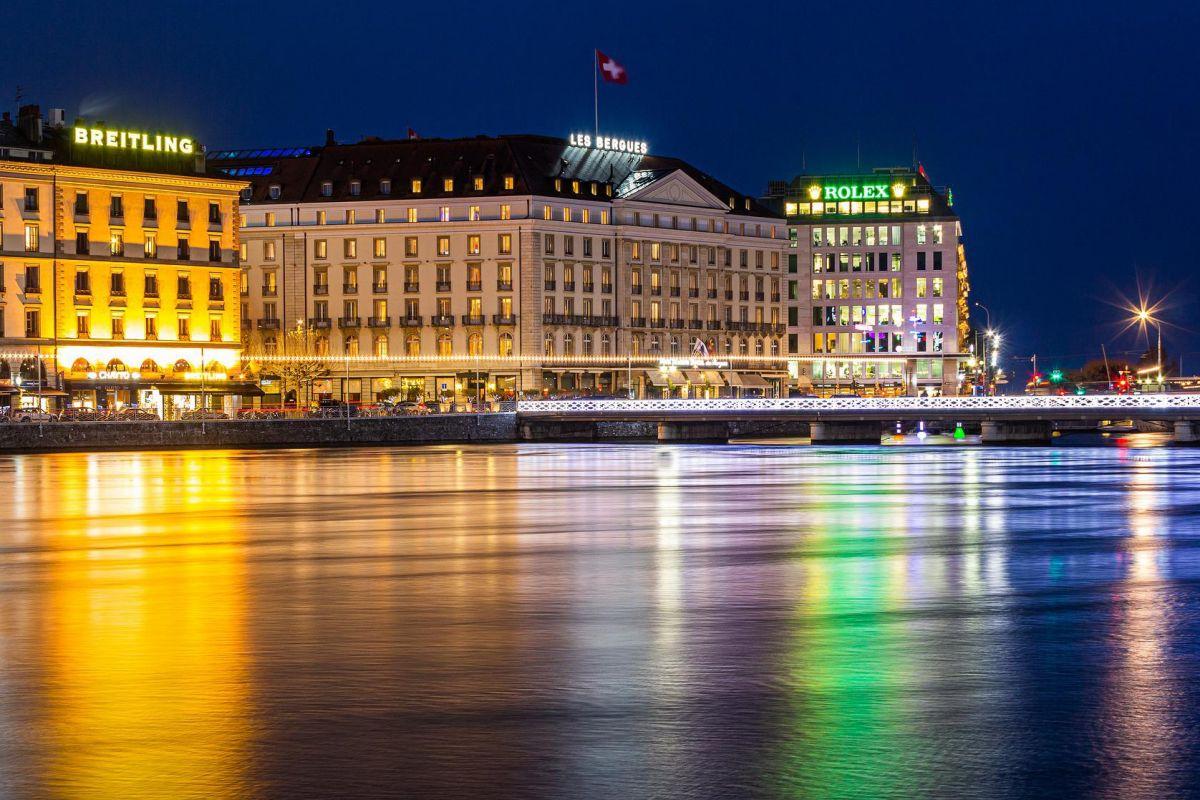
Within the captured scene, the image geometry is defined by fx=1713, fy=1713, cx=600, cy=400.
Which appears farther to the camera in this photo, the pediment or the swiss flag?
the pediment

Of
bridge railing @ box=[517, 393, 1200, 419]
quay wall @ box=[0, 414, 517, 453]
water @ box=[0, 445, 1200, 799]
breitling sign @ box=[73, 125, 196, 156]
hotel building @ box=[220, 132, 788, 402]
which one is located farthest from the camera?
hotel building @ box=[220, 132, 788, 402]

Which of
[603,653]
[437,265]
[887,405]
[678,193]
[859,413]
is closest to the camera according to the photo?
[603,653]

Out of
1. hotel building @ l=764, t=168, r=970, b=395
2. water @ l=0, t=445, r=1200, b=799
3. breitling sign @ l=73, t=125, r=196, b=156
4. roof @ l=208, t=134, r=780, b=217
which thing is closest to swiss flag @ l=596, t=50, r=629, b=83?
roof @ l=208, t=134, r=780, b=217

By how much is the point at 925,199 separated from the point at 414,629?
175 m

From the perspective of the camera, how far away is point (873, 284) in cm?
19575

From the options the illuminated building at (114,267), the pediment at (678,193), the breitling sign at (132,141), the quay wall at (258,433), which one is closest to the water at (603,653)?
the quay wall at (258,433)

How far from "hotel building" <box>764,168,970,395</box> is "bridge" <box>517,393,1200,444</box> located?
58528mm

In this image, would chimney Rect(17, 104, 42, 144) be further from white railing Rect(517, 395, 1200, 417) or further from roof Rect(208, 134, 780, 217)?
white railing Rect(517, 395, 1200, 417)

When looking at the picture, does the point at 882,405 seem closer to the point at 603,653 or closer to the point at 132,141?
the point at 132,141

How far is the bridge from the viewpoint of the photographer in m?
111

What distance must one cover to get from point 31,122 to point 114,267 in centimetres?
1320

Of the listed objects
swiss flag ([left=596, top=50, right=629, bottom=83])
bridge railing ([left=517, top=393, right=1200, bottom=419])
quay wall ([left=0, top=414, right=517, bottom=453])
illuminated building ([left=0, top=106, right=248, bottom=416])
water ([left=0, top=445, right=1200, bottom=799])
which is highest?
swiss flag ([left=596, top=50, right=629, bottom=83])

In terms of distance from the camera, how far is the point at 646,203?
16688cm

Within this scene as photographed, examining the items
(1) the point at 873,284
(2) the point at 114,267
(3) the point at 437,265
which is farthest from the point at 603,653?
(1) the point at 873,284
